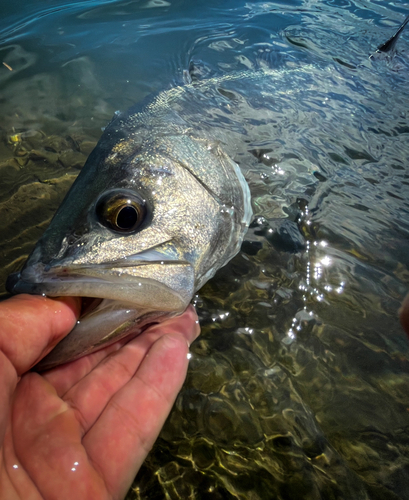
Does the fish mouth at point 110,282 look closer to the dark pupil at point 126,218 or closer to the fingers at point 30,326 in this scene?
the fingers at point 30,326

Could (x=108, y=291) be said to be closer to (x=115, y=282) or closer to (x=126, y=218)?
(x=115, y=282)

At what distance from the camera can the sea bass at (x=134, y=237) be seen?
1.35 m

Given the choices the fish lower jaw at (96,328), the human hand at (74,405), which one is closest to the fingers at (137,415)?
the human hand at (74,405)

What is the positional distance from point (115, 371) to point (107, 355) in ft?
0.40

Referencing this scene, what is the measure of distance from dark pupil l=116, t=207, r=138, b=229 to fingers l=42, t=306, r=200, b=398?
53 cm

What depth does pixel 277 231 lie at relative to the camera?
241 centimetres

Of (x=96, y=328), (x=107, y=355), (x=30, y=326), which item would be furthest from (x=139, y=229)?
(x=107, y=355)

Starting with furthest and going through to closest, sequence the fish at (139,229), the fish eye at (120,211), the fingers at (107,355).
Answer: the fingers at (107,355) → the fish eye at (120,211) → the fish at (139,229)

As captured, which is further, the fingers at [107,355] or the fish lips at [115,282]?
the fingers at [107,355]

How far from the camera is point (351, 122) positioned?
3338 millimetres

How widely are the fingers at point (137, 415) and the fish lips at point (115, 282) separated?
31cm

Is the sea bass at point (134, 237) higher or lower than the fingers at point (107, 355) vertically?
higher

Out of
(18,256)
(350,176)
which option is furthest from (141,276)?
(350,176)

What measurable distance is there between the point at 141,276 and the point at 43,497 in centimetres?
82
